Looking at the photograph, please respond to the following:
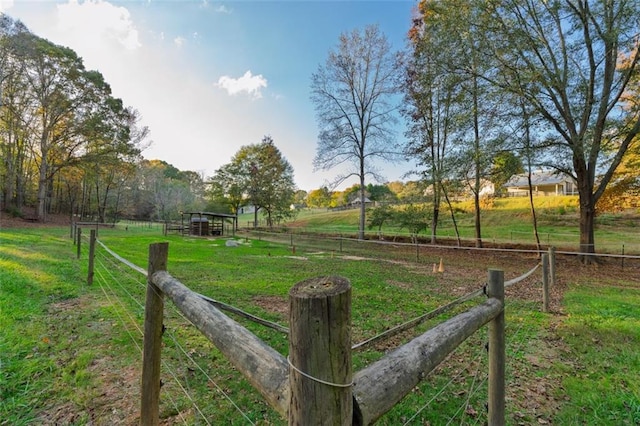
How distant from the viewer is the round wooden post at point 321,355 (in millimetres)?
670

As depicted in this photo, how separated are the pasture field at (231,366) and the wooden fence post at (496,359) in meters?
0.22

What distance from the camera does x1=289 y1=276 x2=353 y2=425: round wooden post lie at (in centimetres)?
67

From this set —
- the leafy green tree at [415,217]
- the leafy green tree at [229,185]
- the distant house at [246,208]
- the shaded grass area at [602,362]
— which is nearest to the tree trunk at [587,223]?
the shaded grass area at [602,362]

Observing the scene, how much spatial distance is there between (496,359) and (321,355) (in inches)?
78.4

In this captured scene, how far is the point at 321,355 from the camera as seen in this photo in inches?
26.9

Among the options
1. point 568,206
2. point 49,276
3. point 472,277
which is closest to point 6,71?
point 49,276

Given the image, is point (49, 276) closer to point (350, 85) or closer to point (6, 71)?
point (350, 85)

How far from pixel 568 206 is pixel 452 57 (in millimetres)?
23975

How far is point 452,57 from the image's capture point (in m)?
11.2

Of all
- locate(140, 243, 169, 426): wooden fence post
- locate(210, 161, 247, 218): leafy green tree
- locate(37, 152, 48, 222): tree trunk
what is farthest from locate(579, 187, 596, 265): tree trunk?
locate(37, 152, 48, 222): tree trunk

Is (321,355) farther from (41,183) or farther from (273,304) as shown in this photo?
(41,183)

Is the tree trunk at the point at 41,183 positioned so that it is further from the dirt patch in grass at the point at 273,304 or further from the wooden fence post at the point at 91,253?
the dirt patch in grass at the point at 273,304

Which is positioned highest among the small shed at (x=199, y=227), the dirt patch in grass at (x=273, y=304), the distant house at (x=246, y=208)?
the distant house at (x=246, y=208)

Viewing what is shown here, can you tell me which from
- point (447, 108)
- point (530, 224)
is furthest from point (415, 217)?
point (530, 224)
